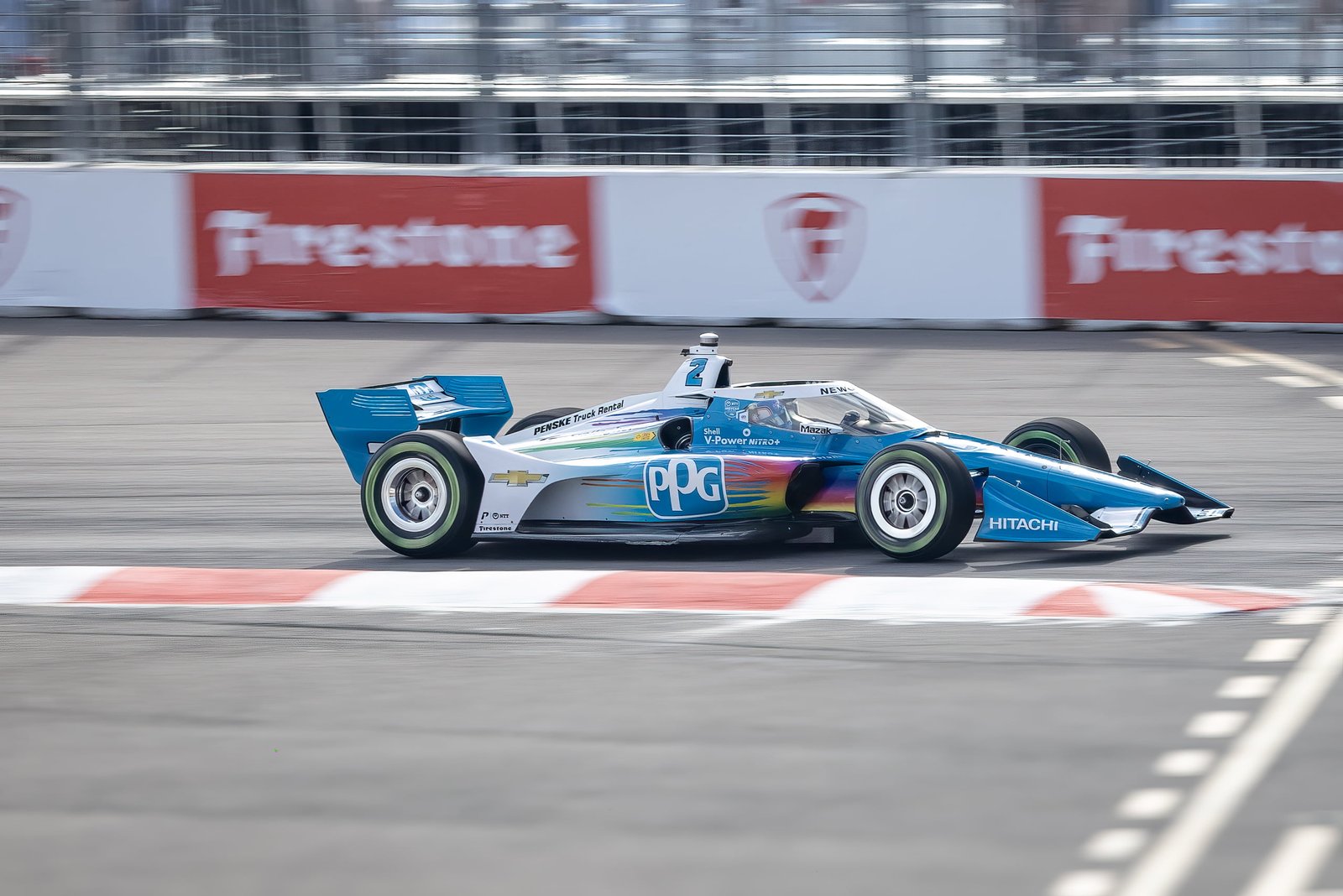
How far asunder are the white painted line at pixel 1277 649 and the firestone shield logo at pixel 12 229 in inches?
483

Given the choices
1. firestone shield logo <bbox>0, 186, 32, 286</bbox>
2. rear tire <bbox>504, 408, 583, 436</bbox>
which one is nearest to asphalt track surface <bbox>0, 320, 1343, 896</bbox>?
rear tire <bbox>504, 408, 583, 436</bbox>

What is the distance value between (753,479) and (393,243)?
25.6 ft

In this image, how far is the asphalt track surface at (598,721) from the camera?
4.62 m

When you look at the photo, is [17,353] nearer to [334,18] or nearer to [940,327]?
[334,18]

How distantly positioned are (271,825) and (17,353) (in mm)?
10775

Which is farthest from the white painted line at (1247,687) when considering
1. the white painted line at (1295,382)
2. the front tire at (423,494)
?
the white painted line at (1295,382)

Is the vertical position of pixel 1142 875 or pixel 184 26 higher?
pixel 184 26

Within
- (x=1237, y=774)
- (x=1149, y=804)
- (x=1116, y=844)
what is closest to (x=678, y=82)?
(x=1237, y=774)

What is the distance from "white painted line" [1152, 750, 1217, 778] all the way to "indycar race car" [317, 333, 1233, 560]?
2.54m

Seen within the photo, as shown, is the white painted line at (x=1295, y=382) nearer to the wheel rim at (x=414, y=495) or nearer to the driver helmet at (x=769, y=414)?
the driver helmet at (x=769, y=414)

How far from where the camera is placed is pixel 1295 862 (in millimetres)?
4418

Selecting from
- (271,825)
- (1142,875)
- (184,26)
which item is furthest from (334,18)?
(1142,875)

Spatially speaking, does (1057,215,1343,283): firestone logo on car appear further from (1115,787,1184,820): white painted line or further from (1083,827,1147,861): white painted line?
(1083,827,1147,861): white painted line

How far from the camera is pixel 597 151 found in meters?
15.3
